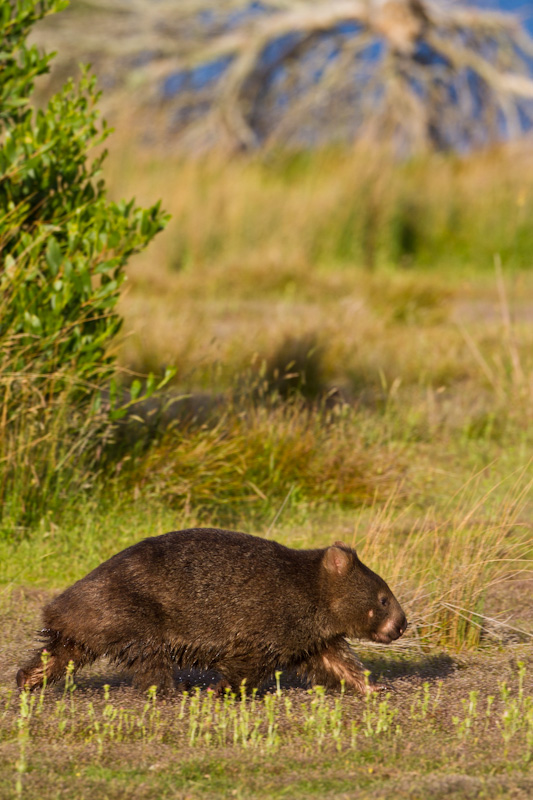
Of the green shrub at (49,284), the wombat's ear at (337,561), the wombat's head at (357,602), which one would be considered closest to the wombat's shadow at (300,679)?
the wombat's head at (357,602)

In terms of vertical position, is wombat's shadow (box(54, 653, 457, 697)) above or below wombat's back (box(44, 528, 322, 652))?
below

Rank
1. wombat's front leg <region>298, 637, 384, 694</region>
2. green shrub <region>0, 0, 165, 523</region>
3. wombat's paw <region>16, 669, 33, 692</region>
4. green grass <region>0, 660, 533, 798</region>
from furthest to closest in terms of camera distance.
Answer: green shrub <region>0, 0, 165, 523</region> < wombat's front leg <region>298, 637, 384, 694</region> < wombat's paw <region>16, 669, 33, 692</region> < green grass <region>0, 660, 533, 798</region>

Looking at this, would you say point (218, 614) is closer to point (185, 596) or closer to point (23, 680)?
point (185, 596)

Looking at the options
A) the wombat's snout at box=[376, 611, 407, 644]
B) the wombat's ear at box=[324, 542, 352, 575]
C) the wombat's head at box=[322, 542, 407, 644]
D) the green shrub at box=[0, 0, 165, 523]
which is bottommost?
the wombat's snout at box=[376, 611, 407, 644]

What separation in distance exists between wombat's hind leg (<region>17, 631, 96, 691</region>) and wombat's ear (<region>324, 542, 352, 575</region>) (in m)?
0.92

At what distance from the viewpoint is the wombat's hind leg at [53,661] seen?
12.5ft

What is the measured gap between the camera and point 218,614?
12.6 feet

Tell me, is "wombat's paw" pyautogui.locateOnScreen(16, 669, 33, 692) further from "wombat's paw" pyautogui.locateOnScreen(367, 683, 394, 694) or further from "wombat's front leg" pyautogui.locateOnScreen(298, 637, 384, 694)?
"wombat's paw" pyautogui.locateOnScreen(367, 683, 394, 694)

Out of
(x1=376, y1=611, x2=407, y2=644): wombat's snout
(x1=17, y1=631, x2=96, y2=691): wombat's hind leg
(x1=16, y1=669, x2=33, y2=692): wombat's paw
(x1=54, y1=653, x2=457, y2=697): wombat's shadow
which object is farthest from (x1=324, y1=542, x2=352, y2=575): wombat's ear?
(x1=16, y1=669, x2=33, y2=692): wombat's paw

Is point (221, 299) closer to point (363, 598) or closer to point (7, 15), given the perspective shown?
point (7, 15)

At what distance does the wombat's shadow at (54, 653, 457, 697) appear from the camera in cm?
405

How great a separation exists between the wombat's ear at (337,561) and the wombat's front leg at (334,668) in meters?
0.26

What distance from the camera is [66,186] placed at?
6.41 meters

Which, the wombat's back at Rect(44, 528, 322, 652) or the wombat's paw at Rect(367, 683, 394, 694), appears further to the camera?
the wombat's paw at Rect(367, 683, 394, 694)
